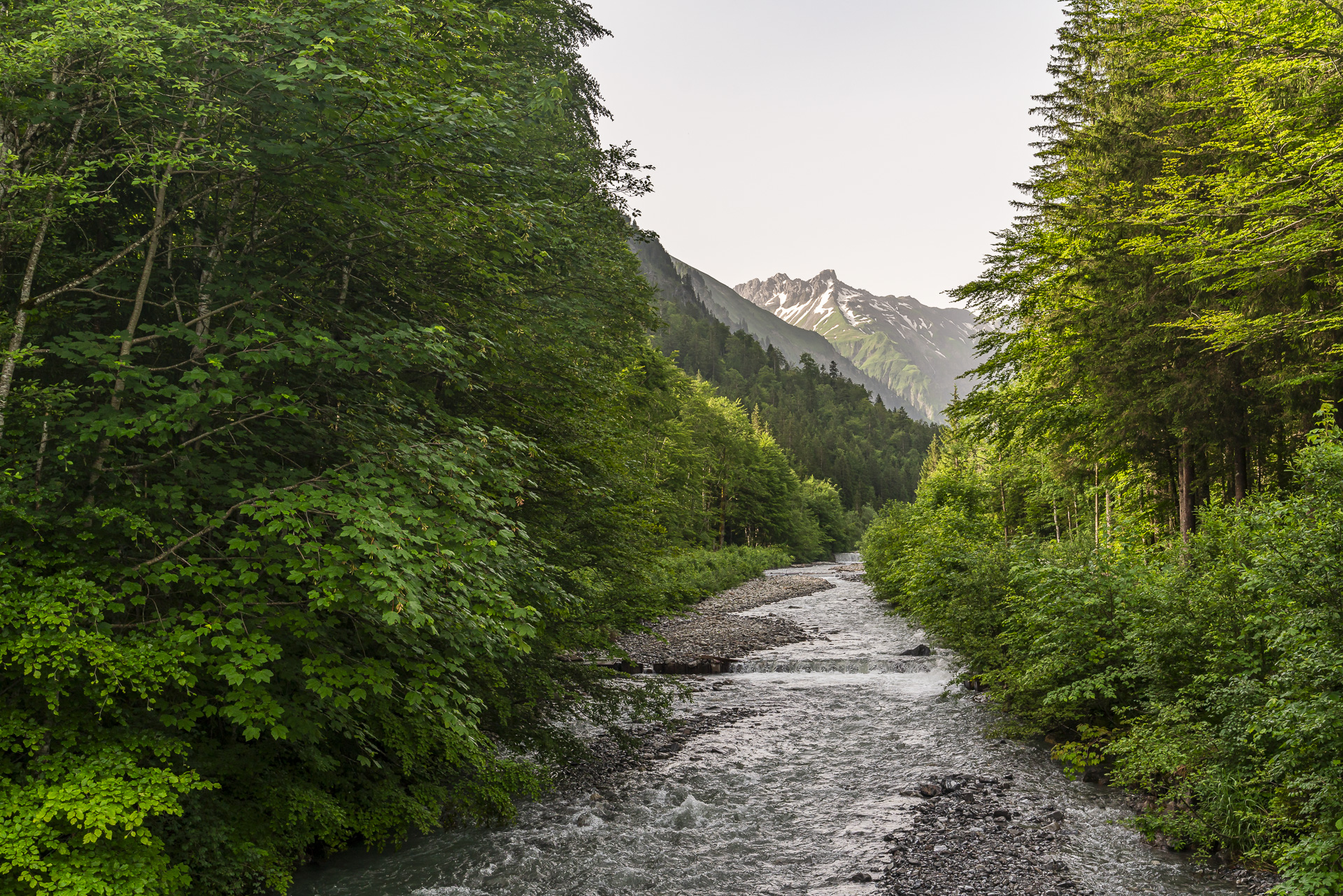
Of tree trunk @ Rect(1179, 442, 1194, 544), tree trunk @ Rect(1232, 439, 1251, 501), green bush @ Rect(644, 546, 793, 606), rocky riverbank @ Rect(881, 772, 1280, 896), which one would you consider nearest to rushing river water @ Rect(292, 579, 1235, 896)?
rocky riverbank @ Rect(881, 772, 1280, 896)

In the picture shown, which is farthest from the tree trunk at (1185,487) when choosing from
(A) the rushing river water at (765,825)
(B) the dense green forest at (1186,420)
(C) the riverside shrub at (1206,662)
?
(A) the rushing river water at (765,825)

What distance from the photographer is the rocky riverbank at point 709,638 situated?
2050cm

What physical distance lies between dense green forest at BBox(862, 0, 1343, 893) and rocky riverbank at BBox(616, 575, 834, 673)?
620 cm

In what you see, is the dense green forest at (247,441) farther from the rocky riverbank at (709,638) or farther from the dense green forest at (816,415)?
the dense green forest at (816,415)

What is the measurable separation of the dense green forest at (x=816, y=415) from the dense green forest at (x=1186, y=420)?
8814 centimetres

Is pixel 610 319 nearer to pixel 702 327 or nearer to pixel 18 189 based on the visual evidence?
pixel 18 189

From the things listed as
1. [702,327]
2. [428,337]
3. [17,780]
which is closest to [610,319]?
[428,337]

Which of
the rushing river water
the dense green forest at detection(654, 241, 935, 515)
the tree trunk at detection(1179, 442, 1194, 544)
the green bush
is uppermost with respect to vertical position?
the dense green forest at detection(654, 241, 935, 515)

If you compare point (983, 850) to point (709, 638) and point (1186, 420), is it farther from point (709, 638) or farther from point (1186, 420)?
point (709, 638)

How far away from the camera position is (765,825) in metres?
9.92

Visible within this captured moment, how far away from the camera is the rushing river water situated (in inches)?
320

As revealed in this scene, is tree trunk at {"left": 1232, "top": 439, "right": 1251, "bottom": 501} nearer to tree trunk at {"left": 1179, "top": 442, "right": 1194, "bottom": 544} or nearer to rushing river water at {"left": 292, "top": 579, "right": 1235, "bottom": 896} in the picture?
tree trunk at {"left": 1179, "top": 442, "right": 1194, "bottom": 544}

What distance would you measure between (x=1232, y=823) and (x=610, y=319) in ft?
38.6

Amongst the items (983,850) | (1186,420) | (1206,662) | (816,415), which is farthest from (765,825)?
(816,415)
